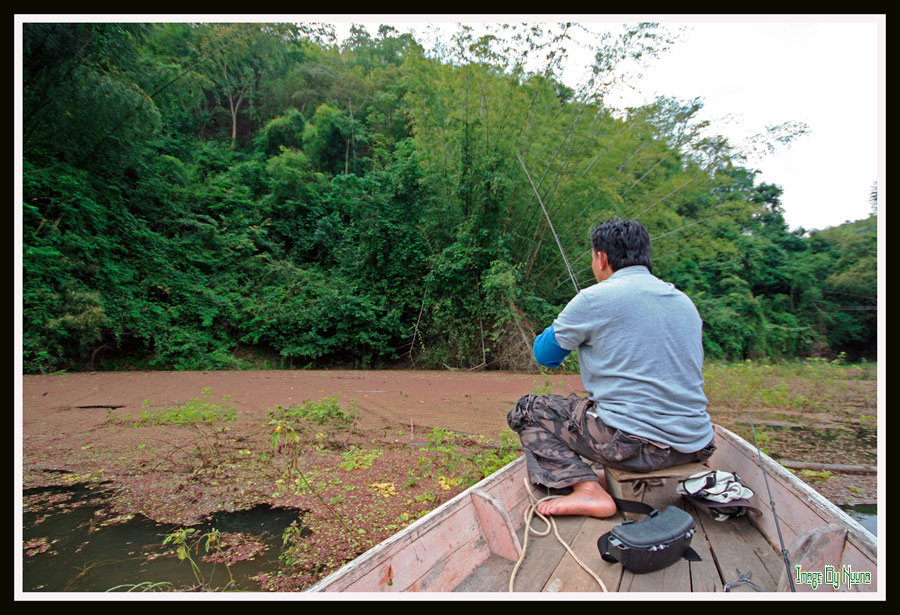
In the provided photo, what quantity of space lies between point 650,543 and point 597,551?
0.24 metres

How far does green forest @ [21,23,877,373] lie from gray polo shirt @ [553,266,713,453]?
17.4 ft

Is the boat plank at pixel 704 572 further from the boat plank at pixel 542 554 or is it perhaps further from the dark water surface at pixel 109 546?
the dark water surface at pixel 109 546

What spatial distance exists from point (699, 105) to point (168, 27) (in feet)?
41.5

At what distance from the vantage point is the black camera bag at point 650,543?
145 centimetres

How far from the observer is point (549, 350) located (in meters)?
1.98

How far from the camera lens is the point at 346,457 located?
3.74 metres

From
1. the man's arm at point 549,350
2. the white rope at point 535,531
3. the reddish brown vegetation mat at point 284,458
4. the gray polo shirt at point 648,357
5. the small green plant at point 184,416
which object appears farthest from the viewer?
the small green plant at point 184,416

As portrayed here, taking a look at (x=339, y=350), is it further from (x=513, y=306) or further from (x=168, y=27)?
(x=168, y=27)

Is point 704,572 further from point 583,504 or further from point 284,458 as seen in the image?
point 284,458

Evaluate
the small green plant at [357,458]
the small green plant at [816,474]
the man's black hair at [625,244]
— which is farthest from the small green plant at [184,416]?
the small green plant at [816,474]

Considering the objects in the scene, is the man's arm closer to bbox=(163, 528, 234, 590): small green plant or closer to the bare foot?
the bare foot

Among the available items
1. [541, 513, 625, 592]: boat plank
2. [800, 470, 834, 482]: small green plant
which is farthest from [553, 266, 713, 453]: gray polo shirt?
[800, 470, 834, 482]: small green plant

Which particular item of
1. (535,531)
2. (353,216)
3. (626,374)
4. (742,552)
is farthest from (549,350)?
(353,216)

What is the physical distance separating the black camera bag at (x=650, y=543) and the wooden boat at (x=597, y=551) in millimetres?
37
